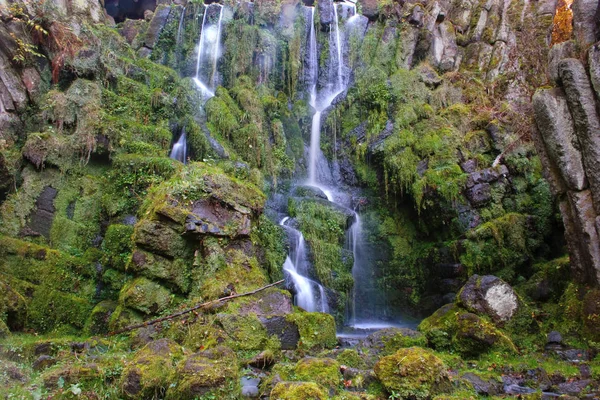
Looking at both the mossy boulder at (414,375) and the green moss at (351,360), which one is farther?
the green moss at (351,360)

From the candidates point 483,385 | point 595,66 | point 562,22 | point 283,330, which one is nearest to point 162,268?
point 283,330

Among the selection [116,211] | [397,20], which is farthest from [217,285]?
[397,20]

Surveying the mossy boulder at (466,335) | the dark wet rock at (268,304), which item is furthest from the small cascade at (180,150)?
the mossy boulder at (466,335)

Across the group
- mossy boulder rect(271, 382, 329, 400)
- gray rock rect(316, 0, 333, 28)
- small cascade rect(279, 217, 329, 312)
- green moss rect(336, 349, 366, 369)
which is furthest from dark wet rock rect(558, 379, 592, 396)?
gray rock rect(316, 0, 333, 28)

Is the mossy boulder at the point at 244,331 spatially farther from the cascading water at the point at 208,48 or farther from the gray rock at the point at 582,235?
the cascading water at the point at 208,48

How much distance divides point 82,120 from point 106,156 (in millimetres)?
1375

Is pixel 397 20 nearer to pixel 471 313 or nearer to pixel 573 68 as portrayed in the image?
pixel 573 68

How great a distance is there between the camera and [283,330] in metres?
8.92

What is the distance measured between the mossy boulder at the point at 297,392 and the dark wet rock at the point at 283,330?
3442 millimetres

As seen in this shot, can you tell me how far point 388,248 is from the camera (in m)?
17.0

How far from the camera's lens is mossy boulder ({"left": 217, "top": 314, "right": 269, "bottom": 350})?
27.0 ft

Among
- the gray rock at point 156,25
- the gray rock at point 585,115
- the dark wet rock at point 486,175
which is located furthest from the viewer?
the gray rock at point 156,25

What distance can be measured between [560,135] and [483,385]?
20.4ft

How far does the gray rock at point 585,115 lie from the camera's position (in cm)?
944
